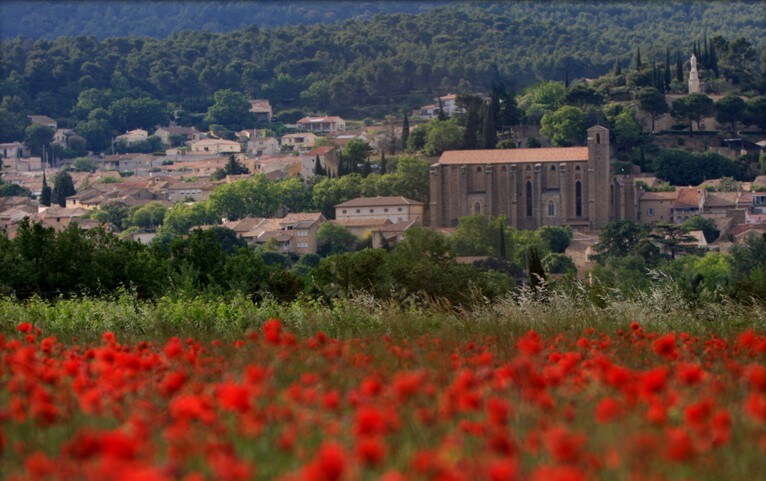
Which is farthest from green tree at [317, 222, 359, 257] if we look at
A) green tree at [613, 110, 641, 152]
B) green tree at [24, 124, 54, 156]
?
green tree at [24, 124, 54, 156]

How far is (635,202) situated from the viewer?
338 ft

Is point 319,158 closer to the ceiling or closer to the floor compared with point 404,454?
closer to the floor

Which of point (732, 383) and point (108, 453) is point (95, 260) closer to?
point (732, 383)

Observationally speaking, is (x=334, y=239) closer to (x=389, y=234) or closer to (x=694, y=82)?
(x=389, y=234)

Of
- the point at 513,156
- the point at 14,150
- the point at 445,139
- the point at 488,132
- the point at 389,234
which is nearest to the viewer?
the point at 389,234

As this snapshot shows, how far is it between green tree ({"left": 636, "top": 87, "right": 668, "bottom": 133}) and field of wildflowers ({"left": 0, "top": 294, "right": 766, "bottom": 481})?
108437mm

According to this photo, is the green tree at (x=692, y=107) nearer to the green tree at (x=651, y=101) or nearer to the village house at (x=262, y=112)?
the green tree at (x=651, y=101)

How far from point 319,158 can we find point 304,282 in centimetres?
9348

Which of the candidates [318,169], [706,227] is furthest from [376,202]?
[706,227]

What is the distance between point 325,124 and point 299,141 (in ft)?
13.1

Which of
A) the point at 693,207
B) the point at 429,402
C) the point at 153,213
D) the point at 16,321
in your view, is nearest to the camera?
the point at 429,402

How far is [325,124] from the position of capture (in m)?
169

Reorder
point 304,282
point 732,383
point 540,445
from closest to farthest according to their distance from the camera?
1. point 540,445
2. point 732,383
3. point 304,282

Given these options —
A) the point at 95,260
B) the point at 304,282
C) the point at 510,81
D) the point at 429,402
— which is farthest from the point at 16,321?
the point at 510,81
